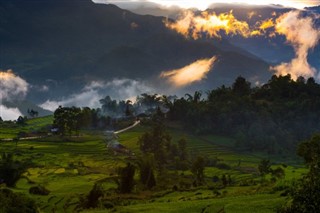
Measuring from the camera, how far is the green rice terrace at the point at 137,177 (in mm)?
36781

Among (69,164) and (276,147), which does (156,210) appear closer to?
(69,164)

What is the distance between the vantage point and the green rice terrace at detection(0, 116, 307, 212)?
3678cm

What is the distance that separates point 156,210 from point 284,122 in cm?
13591

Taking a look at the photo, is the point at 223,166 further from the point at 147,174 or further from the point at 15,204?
the point at 15,204

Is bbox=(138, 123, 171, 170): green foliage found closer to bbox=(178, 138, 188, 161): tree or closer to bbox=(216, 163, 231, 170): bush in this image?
bbox=(178, 138, 188, 161): tree

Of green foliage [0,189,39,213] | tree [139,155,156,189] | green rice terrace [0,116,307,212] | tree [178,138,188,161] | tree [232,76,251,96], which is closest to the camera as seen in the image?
green foliage [0,189,39,213]

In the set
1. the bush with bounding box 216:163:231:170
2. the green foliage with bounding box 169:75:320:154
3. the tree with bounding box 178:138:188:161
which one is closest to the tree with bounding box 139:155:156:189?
the bush with bounding box 216:163:231:170

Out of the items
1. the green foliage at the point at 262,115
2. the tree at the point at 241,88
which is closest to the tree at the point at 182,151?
the green foliage at the point at 262,115

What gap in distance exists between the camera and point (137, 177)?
72.4 m

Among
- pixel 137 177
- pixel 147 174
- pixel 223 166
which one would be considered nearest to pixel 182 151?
pixel 223 166

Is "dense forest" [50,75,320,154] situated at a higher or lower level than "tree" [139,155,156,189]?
higher

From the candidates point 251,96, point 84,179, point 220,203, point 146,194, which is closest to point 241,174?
point 84,179

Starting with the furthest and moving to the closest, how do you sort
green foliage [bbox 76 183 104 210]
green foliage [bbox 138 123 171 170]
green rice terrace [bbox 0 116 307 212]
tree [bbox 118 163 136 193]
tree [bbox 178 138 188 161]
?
tree [bbox 178 138 188 161], green foliage [bbox 138 123 171 170], tree [bbox 118 163 136 193], green foliage [bbox 76 183 104 210], green rice terrace [bbox 0 116 307 212]

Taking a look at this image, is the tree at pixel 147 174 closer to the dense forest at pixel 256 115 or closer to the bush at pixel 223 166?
the bush at pixel 223 166
